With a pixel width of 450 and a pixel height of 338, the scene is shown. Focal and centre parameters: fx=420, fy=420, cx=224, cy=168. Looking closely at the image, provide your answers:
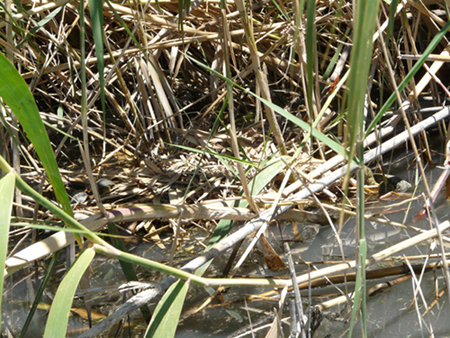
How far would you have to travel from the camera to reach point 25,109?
0.51m

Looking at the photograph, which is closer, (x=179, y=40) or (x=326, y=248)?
(x=326, y=248)

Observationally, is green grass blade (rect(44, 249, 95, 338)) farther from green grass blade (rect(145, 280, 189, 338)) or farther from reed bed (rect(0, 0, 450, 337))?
green grass blade (rect(145, 280, 189, 338))

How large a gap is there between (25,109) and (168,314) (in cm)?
33

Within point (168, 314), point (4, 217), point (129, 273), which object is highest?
point (4, 217)

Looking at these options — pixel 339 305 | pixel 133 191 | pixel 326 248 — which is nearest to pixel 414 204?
pixel 326 248

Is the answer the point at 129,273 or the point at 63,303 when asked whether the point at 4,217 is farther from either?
the point at 129,273

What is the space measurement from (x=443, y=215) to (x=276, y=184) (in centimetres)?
48

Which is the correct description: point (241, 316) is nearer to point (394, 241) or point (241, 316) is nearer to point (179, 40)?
point (394, 241)

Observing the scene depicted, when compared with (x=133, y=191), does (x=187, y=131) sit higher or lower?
higher

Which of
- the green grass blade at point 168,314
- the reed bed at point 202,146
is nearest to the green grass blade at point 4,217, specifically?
the reed bed at point 202,146

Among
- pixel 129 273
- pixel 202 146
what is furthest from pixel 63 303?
pixel 202 146

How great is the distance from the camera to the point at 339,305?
87cm

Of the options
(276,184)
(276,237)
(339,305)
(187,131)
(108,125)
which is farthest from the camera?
(108,125)

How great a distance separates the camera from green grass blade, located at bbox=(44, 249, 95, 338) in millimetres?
482
